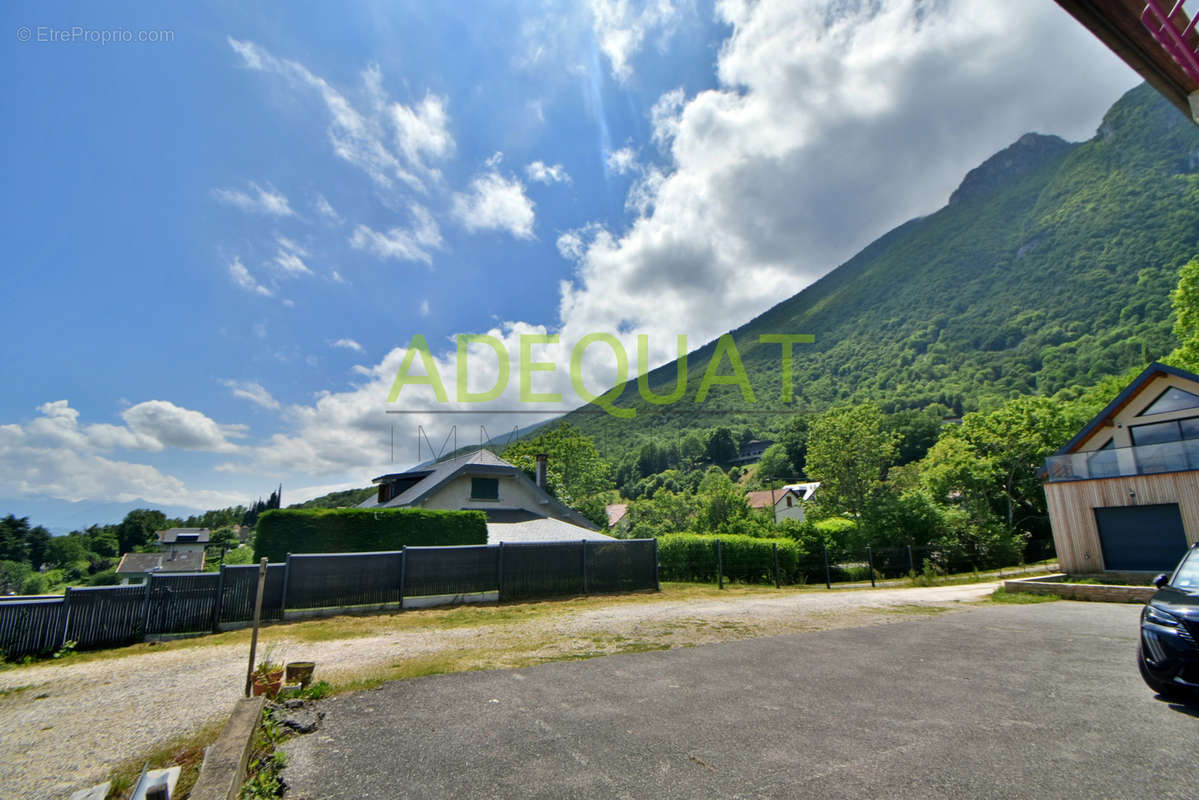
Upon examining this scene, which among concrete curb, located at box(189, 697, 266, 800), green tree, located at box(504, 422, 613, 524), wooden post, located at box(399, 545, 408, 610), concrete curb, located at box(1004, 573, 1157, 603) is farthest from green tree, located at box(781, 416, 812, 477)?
concrete curb, located at box(189, 697, 266, 800)

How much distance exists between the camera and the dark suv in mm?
Result: 5039

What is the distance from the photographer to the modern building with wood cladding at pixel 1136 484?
1755cm

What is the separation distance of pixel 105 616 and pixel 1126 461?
30.9m

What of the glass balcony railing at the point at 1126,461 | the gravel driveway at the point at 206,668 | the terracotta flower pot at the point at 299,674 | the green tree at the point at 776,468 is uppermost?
the green tree at the point at 776,468

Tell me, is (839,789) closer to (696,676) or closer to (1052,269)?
(696,676)

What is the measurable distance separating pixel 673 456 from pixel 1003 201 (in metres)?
95.7

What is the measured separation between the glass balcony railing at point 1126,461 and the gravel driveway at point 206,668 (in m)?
7.94

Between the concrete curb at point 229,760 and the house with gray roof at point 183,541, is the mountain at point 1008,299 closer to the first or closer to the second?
the concrete curb at point 229,760

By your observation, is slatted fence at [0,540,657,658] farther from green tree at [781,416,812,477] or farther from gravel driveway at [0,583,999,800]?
green tree at [781,416,812,477]

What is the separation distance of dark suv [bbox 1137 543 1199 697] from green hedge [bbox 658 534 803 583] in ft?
56.7

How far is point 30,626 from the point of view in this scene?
10953 mm

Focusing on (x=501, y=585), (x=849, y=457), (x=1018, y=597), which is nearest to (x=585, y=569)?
(x=501, y=585)

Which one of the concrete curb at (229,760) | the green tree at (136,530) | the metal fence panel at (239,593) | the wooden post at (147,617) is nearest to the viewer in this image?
the concrete curb at (229,760)

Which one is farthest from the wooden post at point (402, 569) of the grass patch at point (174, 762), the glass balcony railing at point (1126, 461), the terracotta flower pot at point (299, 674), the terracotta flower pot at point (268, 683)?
the glass balcony railing at point (1126, 461)
